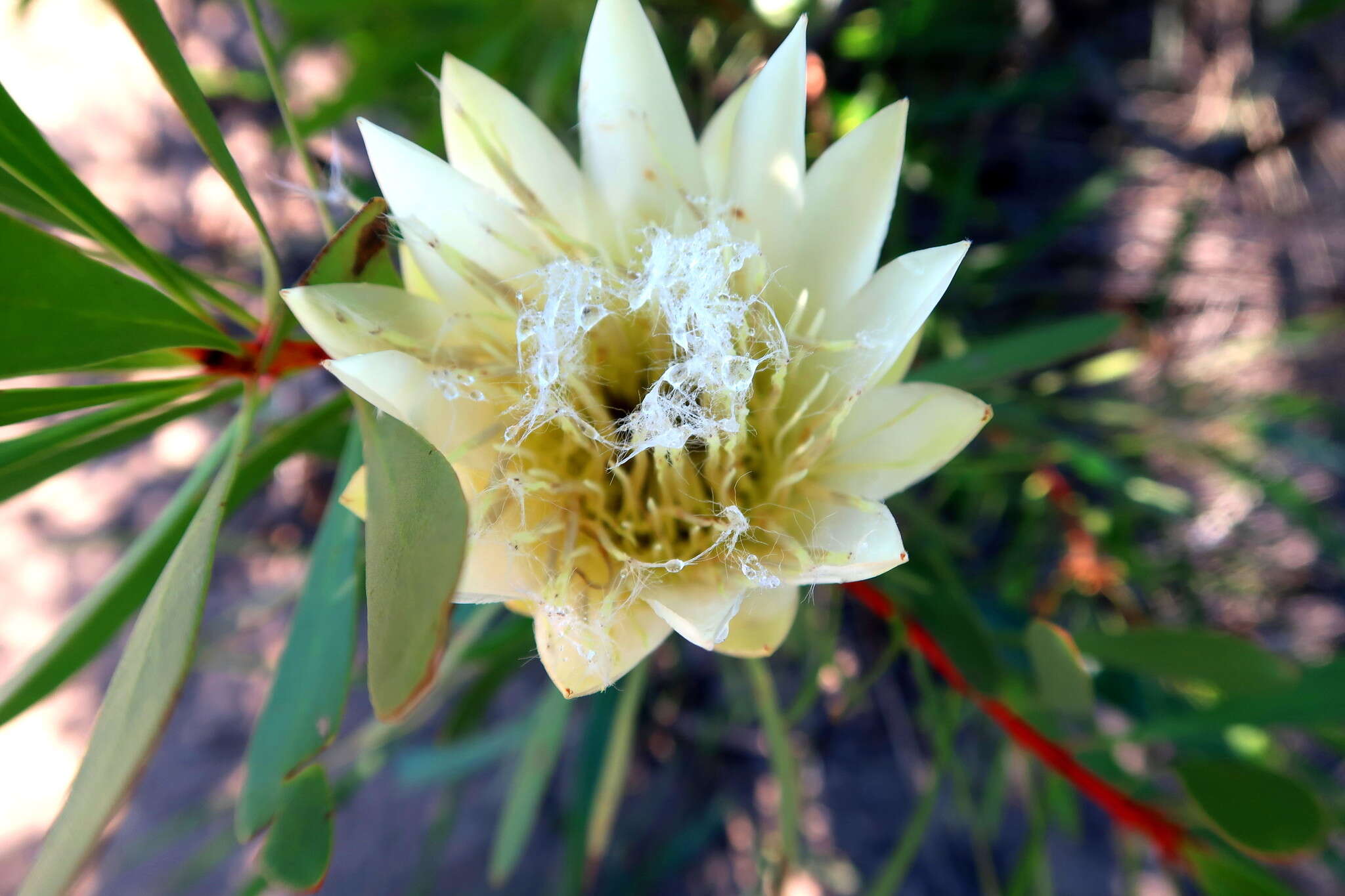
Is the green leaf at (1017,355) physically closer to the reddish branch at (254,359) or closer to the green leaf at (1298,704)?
the green leaf at (1298,704)

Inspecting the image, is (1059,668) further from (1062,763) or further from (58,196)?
(58,196)

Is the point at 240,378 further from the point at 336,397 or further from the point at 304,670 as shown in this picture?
the point at 304,670

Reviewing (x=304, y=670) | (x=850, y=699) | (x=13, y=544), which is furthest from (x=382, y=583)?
(x=13, y=544)

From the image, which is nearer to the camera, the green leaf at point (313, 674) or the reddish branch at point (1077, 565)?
the green leaf at point (313, 674)

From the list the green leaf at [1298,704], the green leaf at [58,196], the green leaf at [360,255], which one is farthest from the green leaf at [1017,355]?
the green leaf at [58,196]

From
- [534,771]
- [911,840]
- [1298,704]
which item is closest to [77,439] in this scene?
[534,771]

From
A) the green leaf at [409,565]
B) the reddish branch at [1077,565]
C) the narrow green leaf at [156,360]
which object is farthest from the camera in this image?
the reddish branch at [1077,565]

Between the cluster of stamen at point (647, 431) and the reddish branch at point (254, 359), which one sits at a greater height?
the reddish branch at point (254, 359)

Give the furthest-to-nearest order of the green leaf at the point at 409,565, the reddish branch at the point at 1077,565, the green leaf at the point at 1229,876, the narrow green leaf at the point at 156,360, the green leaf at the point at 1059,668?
the reddish branch at the point at 1077,565 < the green leaf at the point at 1229,876 < the green leaf at the point at 1059,668 < the narrow green leaf at the point at 156,360 < the green leaf at the point at 409,565
